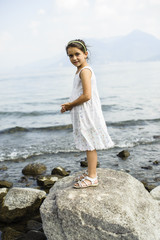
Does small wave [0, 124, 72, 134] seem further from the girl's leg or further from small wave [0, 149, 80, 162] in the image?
the girl's leg

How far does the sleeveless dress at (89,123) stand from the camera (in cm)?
397

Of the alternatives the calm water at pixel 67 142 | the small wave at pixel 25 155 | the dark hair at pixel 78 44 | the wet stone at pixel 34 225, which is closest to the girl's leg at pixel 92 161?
the wet stone at pixel 34 225

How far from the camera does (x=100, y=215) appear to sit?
331 centimetres

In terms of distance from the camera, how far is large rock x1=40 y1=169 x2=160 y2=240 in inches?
127

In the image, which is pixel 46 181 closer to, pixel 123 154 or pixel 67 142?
pixel 123 154

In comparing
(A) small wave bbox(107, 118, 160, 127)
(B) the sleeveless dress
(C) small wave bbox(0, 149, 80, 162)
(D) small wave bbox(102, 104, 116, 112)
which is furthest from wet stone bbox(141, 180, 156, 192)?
(D) small wave bbox(102, 104, 116, 112)

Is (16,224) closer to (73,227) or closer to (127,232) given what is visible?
(73,227)

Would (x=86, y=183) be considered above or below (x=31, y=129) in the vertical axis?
below

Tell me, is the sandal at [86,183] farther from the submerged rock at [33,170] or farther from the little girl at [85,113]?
the submerged rock at [33,170]

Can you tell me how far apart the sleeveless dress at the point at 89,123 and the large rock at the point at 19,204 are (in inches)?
78.8

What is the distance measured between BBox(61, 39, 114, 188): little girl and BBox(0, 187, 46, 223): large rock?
5.55 feet

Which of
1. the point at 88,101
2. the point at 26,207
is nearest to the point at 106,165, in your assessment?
the point at 26,207

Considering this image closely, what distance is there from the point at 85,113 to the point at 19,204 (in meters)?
2.57

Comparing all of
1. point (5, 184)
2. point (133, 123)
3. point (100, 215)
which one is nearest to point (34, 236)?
point (100, 215)
